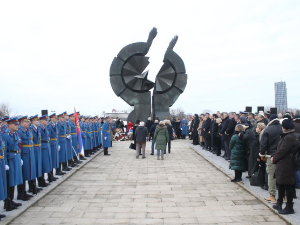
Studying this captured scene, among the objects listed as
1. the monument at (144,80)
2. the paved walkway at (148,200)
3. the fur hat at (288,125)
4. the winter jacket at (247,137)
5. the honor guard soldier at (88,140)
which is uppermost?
the monument at (144,80)

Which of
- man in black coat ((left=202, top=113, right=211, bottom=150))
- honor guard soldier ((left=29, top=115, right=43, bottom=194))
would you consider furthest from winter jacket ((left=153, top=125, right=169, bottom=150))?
honor guard soldier ((left=29, top=115, right=43, bottom=194))

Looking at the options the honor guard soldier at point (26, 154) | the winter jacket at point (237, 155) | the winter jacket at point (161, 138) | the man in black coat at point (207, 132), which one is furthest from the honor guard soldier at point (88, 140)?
the winter jacket at point (237, 155)

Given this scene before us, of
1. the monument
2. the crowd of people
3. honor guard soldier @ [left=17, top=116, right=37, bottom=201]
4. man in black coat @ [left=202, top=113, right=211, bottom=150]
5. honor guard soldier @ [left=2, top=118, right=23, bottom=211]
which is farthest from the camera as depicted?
the monument

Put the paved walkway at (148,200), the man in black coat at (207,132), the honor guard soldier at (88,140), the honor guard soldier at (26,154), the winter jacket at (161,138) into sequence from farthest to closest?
1. the man in black coat at (207,132)
2. the honor guard soldier at (88,140)
3. the winter jacket at (161,138)
4. the honor guard soldier at (26,154)
5. the paved walkway at (148,200)

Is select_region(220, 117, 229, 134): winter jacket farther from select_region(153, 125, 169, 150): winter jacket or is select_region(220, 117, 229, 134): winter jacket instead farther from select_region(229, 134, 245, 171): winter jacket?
select_region(229, 134, 245, 171): winter jacket

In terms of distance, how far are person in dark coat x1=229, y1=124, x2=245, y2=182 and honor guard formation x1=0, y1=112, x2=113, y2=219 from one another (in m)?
5.09

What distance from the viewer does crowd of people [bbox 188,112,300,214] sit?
5.55m

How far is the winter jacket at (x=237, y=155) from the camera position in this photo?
26.6 feet

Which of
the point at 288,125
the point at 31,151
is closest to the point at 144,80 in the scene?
the point at 31,151

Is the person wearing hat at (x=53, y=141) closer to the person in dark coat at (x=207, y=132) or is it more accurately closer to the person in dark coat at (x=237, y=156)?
the person in dark coat at (x=237, y=156)

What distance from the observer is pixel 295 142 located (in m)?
5.51

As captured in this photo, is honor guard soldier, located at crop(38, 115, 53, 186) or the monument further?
the monument

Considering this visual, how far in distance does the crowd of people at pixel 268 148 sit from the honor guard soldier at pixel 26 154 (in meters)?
5.24

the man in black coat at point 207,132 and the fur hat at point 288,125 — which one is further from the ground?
the fur hat at point 288,125
